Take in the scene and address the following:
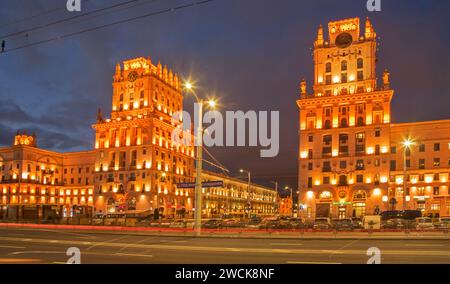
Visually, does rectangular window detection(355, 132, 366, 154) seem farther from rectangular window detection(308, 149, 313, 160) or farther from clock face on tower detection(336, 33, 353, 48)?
clock face on tower detection(336, 33, 353, 48)

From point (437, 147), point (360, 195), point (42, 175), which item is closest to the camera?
point (437, 147)

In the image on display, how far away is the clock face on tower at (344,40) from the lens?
4021 inches

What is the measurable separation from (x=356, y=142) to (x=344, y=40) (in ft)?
78.9

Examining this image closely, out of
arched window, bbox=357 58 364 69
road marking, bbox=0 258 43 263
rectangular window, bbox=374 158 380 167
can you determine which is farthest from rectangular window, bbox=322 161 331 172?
road marking, bbox=0 258 43 263

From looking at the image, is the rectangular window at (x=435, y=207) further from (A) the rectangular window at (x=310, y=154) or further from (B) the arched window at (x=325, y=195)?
(A) the rectangular window at (x=310, y=154)

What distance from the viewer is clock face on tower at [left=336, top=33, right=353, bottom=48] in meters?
102

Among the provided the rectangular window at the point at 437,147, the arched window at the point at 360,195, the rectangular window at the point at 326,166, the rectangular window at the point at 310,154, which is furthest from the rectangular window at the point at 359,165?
the rectangular window at the point at 437,147

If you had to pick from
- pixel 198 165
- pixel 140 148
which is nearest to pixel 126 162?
pixel 140 148

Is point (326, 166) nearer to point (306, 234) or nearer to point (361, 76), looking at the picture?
point (361, 76)

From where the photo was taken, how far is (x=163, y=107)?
13325 cm

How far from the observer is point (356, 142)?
96.2m
